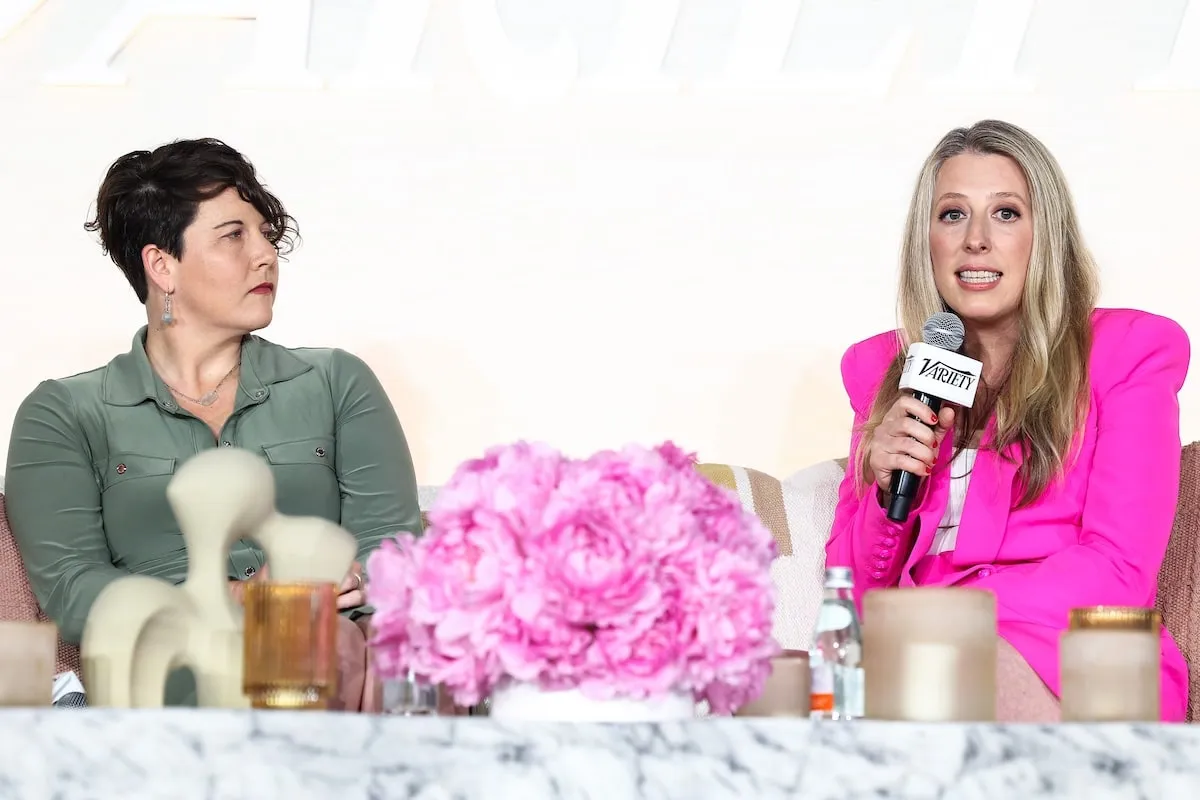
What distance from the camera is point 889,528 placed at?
2121mm

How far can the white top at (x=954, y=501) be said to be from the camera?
214 centimetres

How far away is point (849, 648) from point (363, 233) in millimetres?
1782

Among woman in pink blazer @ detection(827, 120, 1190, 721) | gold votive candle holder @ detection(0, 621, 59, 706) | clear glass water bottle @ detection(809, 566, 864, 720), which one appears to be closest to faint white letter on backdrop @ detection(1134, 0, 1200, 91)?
woman in pink blazer @ detection(827, 120, 1190, 721)

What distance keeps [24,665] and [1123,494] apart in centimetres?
137

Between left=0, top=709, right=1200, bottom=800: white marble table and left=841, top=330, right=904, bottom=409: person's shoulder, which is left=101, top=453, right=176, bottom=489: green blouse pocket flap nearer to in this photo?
left=841, top=330, right=904, bottom=409: person's shoulder

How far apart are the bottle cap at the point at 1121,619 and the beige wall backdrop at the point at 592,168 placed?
5.43ft

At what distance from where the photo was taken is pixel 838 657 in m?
1.37

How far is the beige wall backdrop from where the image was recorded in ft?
9.55

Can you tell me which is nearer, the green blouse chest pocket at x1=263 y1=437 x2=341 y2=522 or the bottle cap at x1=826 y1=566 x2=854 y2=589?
the bottle cap at x1=826 y1=566 x2=854 y2=589

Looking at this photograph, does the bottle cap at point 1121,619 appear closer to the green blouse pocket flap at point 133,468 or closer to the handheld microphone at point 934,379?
the handheld microphone at point 934,379

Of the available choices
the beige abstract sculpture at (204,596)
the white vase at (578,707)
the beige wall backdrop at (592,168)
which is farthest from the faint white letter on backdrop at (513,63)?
the white vase at (578,707)

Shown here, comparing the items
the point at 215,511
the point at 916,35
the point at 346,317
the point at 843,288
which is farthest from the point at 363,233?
the point at 215,511

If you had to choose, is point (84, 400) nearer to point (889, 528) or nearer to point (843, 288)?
point (889, 528)

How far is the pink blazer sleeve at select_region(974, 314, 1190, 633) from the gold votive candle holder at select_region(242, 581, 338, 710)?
3.55 ft
